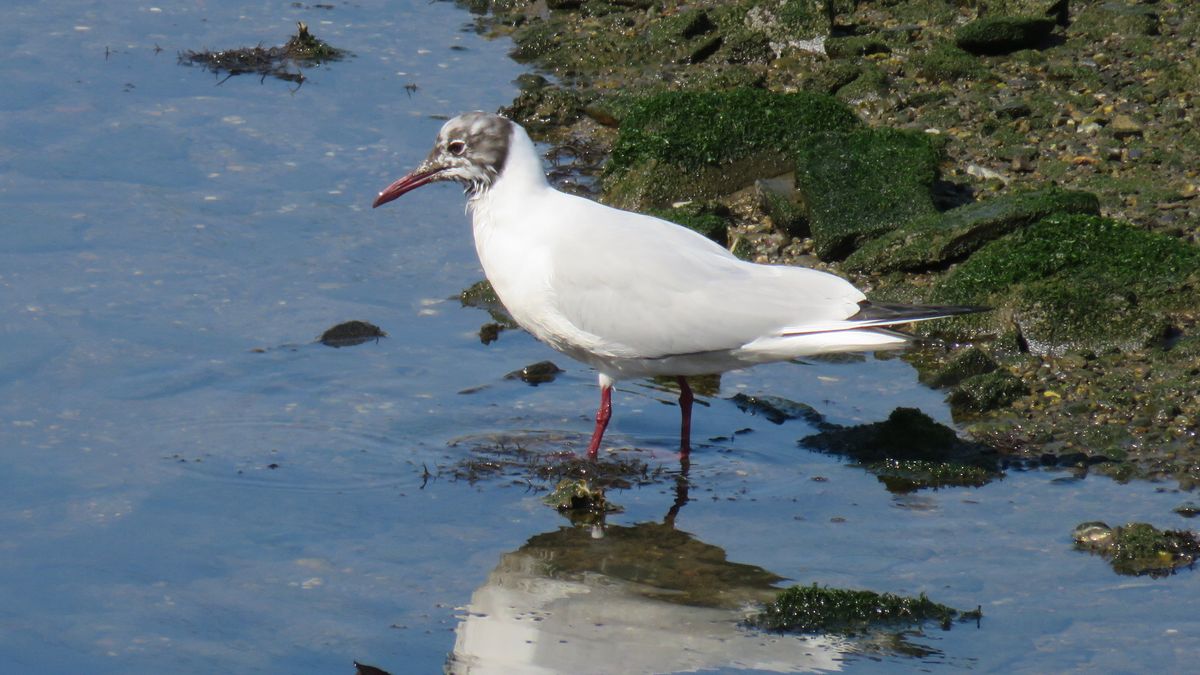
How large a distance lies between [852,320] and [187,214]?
5003 millimetres

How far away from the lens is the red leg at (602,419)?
7996mm

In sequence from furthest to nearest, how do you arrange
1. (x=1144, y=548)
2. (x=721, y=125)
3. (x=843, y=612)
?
(x=721, y=125) → (x=1144, y=548) → (x=843, y=612)

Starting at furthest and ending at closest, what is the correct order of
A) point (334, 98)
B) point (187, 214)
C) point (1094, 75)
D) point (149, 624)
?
point (334, 98), point (1094, 75), point (187, 214), point (149, 624)

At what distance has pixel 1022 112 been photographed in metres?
11.3

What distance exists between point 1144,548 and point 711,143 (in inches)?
195

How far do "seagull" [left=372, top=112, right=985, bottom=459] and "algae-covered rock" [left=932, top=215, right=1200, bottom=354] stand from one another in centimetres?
162

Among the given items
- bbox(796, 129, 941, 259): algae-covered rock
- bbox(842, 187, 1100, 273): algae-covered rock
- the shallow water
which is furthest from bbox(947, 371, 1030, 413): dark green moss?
bbox(796, 129, 941, 259): algae-covered rock

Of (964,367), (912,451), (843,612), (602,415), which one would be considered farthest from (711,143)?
(843,612)

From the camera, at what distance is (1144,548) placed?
680cm

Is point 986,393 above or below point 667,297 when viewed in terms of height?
below

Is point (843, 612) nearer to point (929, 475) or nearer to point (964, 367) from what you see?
point (929, 475)

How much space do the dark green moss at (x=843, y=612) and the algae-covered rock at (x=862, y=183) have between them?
12.6 ft

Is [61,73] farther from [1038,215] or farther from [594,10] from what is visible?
[1038,215]

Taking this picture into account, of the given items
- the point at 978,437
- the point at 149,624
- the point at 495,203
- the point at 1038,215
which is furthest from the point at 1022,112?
the point at 149,624
